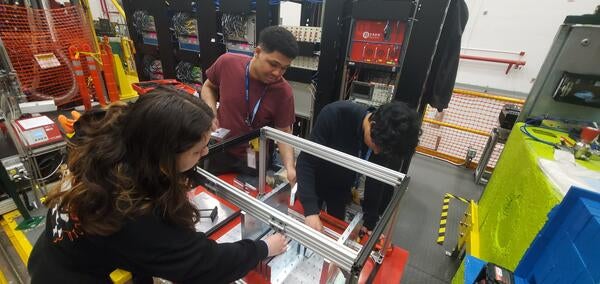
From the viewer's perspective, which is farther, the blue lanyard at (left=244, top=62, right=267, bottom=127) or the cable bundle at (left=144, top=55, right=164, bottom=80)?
the cable bundle at (left=144, top=55, right=164, bottom=80)

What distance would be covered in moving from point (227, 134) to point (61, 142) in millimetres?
1616

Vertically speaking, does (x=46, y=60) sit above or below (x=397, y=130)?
below

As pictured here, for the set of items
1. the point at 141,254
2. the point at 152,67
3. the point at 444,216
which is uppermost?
the point at 141,254

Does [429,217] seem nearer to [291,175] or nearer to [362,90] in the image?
[362,90]


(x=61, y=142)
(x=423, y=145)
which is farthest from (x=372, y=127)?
(x=423, y=145)

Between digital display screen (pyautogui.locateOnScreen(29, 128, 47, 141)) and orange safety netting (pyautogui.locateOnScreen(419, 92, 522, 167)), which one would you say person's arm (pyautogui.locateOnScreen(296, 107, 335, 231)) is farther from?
orange safety netting (pyautogui.locateOnScreen(419, 92, 522, 167))

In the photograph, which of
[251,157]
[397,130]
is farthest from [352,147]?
[251,157]

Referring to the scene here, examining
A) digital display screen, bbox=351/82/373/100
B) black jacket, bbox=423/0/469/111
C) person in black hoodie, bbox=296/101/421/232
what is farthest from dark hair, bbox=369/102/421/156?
digital display screen, bbox=351/82/373/100

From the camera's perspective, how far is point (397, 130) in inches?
43.1

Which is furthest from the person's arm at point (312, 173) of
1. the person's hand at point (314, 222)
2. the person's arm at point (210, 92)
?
the person's arm at point (210, 92)

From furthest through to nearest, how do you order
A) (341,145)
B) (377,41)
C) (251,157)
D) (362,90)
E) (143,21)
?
1. (143,21)
2. (362,90)
3. (377,41)
4. (251,157)
5. (341,145)

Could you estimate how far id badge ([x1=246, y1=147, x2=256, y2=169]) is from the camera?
1.54 metres

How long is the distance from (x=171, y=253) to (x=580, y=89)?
2.87m

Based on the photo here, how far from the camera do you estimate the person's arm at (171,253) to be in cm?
67
